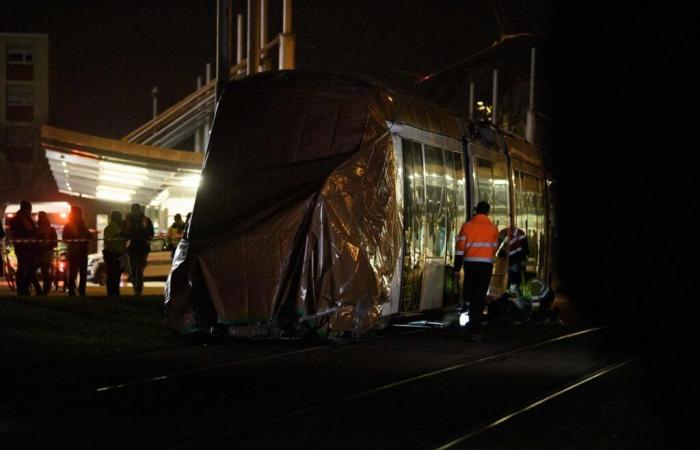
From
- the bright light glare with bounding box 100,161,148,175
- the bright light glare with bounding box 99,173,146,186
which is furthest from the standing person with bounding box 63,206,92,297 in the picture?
the bright light glare with bounding box 99,173,146,186

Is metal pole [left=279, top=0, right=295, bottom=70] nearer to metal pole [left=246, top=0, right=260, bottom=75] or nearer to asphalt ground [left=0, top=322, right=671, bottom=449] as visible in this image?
metal pole [left=246, top=0, right=260, bottom=75]

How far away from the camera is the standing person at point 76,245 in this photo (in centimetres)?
2252

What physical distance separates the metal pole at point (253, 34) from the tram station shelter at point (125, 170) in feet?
22.8

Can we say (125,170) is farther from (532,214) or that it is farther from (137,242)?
(532,214)

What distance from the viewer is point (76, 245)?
22516 millimetres

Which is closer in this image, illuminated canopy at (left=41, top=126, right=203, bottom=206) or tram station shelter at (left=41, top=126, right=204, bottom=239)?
illuminated canopy at (left=41, top=126, right=203, bottom=206)

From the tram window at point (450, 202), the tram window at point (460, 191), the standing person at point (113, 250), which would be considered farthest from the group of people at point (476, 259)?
the standing person at point (113, 250)

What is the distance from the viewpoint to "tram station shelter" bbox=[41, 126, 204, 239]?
1076 inches

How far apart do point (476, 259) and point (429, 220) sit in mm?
910

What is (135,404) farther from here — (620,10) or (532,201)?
(620,10)

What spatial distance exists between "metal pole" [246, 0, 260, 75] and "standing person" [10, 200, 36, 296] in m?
4.79

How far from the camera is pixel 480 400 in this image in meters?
10.4

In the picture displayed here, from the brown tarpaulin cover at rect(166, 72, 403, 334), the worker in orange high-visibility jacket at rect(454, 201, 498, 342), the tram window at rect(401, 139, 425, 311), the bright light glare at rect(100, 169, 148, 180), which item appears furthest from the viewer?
the bright light glare at rect(100, 169, 148, 180)

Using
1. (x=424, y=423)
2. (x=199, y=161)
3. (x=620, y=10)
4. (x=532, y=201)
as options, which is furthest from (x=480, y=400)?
(x=620, y=10)
